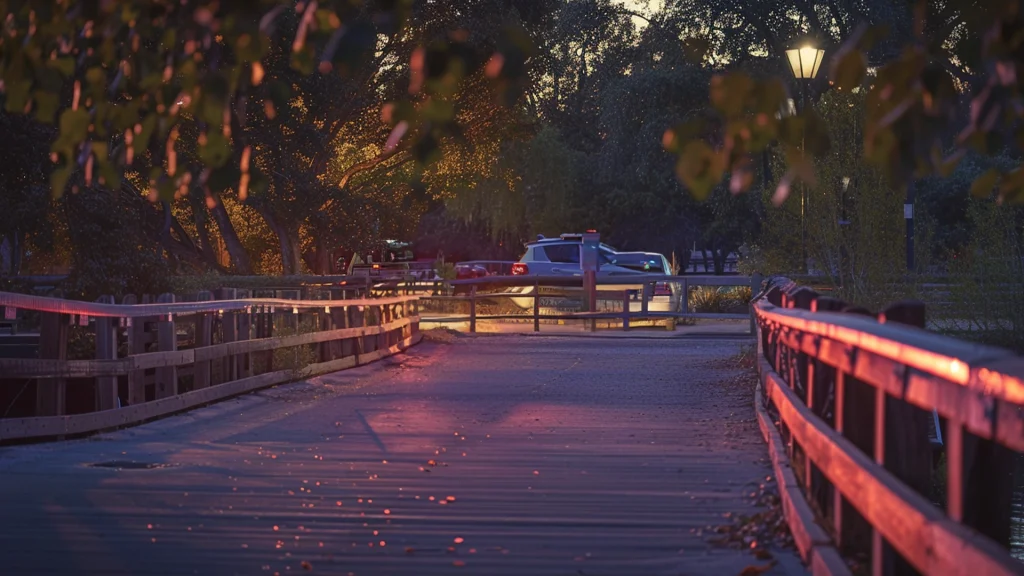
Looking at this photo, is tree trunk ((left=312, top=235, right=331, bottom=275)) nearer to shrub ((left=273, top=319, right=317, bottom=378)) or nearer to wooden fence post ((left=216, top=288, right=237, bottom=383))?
shrub ((left=273, top=319, right=317, bottom=378))

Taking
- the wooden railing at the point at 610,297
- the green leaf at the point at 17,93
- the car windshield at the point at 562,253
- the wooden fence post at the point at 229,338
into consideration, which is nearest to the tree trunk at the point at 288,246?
the wooden railing at the point at 610,297

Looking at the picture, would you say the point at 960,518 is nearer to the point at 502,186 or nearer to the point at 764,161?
the point at 764,161

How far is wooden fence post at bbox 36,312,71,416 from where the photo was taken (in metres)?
11.1

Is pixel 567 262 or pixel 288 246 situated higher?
pixel 288 246

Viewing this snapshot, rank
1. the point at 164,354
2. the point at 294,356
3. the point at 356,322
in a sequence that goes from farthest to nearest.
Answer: the point at 356,322, the point at 294,356, the point at 164,354

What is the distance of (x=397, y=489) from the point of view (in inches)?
337

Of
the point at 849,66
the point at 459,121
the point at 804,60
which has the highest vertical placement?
the point at 459,121

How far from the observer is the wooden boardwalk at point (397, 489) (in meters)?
6.61

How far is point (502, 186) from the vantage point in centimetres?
5997

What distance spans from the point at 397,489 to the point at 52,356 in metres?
4.14

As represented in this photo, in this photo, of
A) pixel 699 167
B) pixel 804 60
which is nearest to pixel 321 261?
pixel 804 60

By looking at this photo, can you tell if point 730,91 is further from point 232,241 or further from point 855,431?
point 232,241

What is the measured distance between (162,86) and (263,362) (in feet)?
40.6

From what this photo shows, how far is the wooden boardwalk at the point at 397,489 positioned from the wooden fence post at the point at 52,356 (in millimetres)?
460
